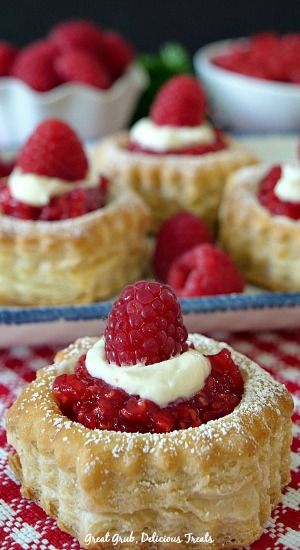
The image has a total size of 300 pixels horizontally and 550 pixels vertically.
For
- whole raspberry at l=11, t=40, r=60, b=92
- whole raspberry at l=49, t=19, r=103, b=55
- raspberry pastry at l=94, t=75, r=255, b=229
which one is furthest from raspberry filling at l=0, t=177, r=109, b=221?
whole raspberry at l=49, t=19, r=103, b=55

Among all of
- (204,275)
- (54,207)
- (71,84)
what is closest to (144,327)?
(204,275)

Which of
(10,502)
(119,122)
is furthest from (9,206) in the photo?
(119,122)

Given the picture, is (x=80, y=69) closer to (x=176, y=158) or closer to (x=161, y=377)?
(x=176, y=158)

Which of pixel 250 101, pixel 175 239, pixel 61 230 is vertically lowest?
pixel 250 101

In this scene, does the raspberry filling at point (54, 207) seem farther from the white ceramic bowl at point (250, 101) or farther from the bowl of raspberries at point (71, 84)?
the white ceramic bowl at point (250, 101)

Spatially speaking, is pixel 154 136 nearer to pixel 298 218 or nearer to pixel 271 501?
pixel 298 218

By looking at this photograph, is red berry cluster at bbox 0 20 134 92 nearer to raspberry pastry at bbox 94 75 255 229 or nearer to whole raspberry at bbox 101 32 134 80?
whole raspberry at bbox 101 32 134 80

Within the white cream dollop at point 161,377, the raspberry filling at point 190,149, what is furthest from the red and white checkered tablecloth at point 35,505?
the raspberry filling at point 190,149
